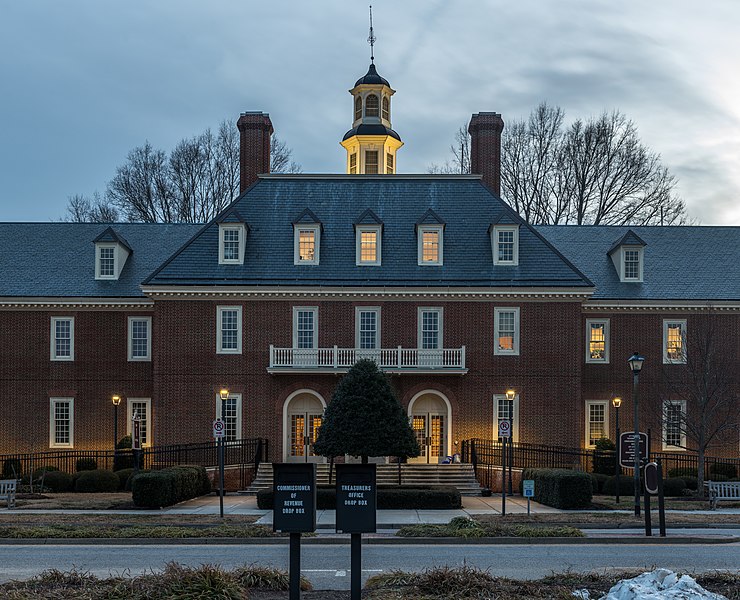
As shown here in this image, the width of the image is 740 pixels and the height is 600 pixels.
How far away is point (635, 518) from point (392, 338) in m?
15.0

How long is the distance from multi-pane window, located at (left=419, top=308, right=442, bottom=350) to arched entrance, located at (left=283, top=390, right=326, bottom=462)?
4.67 meters

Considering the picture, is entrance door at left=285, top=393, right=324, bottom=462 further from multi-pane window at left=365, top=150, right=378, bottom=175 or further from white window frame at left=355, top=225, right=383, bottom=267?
multi-pane window at left=365, top=150, right=378, bottom=175

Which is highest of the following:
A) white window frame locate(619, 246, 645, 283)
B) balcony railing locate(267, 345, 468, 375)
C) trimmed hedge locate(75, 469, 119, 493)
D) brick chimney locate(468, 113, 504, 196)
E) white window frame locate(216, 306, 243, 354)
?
brick chimney locate(468, 113, 504, 196)

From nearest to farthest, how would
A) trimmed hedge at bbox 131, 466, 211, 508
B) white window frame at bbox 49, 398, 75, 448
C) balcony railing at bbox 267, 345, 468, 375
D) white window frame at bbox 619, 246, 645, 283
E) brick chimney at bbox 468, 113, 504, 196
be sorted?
trimmed hedge at bbox 131, 466, 211, 508
balcony railing at bbox 267, 345, 468, 375
white window frame at bbox 49, 398, 75, 448
white window frame at bbox 619, 246, 645, 283
brick chimney at bbox 468, 113, 504, 196

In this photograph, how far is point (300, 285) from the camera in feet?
124

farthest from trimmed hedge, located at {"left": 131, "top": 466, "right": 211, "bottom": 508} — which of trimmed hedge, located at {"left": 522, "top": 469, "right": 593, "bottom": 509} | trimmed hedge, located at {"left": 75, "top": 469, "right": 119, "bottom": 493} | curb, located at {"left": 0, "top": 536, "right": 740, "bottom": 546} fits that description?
trimmed hedge, located at {"left": 522, "top": 469, "right": 593, "bottom": 509}

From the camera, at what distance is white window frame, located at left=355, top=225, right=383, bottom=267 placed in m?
38.8

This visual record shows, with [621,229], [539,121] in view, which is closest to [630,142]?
[539,121]

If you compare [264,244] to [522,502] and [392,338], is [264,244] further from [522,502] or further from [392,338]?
[522,502]

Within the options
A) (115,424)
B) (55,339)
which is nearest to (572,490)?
(115,424)

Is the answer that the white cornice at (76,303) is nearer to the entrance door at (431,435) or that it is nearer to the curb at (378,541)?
the entrance door at (431,435)

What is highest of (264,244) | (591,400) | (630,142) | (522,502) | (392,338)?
(630,142)

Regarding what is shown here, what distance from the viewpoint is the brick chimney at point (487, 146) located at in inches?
1686

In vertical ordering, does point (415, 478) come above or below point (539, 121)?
below
